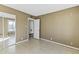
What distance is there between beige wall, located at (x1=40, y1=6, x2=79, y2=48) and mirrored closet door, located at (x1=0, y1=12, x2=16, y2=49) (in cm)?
296

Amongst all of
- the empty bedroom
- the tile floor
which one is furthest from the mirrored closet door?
the tile floor

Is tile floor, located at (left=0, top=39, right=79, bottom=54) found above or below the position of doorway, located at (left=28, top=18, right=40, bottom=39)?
below

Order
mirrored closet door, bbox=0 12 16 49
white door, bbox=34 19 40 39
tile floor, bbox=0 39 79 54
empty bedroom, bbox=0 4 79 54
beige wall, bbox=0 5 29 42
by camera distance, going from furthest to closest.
Answer: white door, bbox=34 19 40 39, beige wall, bbox=0 5 29 42, mirrored closet door, bbox=0 12 16 49, empty bedroom, bbox=0 4 79 54, tile floor, bbox=0 39 79 54

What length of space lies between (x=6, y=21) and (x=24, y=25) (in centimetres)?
216

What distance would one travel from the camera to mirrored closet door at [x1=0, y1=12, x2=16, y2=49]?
16.5ft

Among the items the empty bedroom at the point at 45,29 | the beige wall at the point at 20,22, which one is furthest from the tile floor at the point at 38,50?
the beige wall at the point at 20,22

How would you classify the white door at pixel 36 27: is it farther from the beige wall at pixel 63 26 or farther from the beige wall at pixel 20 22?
the beige wall at pixel 20 22

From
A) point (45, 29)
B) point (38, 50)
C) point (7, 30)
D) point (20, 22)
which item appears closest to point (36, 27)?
point (45, 29)

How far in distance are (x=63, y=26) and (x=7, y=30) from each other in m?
3.69

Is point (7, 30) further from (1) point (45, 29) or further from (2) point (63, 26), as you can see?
(2) point (63, 26)

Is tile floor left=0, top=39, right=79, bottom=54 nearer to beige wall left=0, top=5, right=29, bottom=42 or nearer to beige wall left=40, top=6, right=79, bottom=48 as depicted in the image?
beige wall left=40, top=6, right=79, bottom=48

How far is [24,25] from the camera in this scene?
7305mm

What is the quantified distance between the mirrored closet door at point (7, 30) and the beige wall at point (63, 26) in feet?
9.71

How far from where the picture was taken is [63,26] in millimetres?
5859
